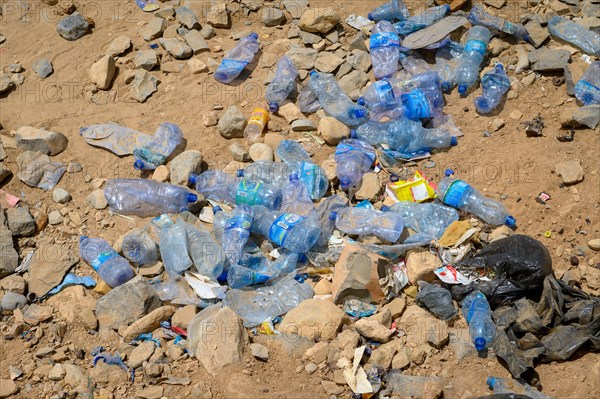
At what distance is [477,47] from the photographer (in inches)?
230

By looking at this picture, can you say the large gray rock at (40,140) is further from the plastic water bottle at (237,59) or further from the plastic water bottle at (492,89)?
the plastic water bottle at (492,89)

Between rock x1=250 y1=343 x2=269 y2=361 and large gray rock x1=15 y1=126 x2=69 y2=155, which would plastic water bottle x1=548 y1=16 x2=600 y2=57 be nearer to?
rock x1=250 y1=343 x2=269 y2=361

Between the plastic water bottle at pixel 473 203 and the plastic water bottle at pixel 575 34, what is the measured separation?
1.98 m

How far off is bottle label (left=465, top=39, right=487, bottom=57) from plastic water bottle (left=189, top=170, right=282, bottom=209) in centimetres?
233

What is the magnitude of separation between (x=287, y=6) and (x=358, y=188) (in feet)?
7.82

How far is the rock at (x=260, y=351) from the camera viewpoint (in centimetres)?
383

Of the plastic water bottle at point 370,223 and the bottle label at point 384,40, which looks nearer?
the plastic water bottle at point 370,223

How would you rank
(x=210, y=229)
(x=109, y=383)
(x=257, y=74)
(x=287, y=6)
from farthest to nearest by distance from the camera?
(x=287, y=6) → (x=257, y=74) → (x=210, y=229) → (x=109, y=383)

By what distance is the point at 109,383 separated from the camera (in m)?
3.77

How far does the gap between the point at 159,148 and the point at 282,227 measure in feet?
4.85

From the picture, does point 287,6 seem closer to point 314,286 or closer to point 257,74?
point 257,74

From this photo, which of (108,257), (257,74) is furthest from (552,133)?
(108,257)

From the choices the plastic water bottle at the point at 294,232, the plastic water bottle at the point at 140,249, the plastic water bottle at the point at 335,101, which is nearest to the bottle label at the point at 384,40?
the plastic water bottle at the point at 335,101

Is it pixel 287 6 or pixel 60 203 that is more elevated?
pixel 287 6
